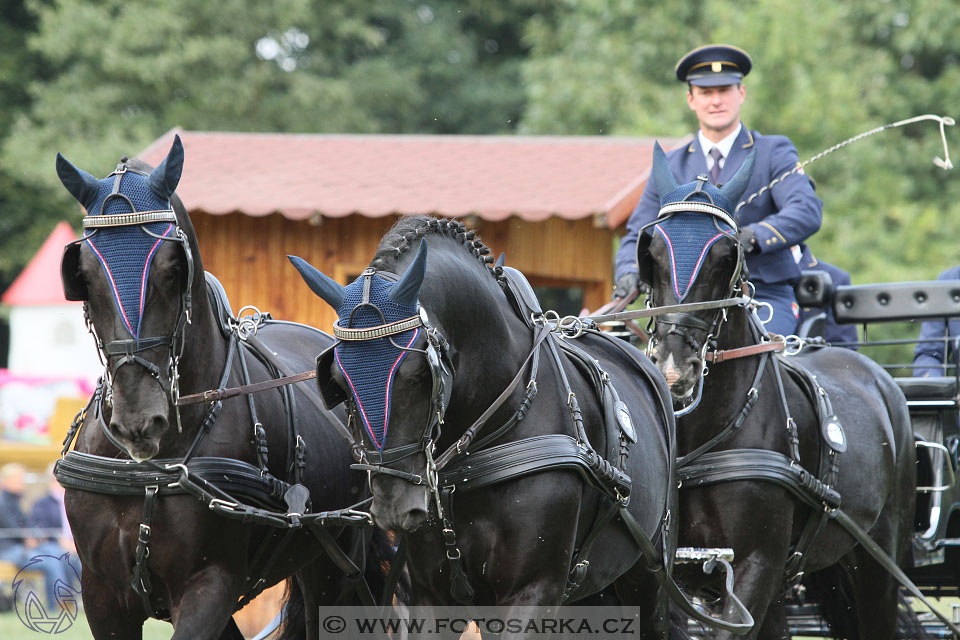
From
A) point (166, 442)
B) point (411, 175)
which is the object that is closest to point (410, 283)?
point (166, 442)

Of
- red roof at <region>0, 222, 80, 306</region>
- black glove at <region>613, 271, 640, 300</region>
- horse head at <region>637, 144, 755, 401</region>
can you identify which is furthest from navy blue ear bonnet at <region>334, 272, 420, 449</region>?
red roof at <region>0, 222, 80, 306</region>

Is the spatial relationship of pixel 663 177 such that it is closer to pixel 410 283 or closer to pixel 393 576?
pixel 410 283

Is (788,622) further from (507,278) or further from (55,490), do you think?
(55,490)

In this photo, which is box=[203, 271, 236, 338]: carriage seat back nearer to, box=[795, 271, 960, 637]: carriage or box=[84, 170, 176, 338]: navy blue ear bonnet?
box=[84, 170, 176, 338]: navy blue ear bonnet

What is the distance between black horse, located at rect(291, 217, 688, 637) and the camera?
3010 millimetres

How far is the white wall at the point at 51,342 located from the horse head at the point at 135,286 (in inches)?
506

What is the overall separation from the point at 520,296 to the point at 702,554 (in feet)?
3.96

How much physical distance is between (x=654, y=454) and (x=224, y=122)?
16282mm

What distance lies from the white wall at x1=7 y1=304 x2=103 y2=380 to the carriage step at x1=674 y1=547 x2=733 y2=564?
12.7 m

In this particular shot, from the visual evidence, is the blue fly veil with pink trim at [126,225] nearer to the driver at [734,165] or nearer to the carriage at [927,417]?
the driver at [734,165]

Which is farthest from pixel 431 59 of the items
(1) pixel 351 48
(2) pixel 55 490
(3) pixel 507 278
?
(3) pixel 507 278

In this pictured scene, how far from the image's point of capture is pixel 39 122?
20.0 m

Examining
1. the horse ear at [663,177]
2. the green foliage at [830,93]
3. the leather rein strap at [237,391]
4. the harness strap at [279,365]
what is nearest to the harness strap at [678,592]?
the harness strap at [279,365]

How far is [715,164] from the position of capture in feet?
17.4
